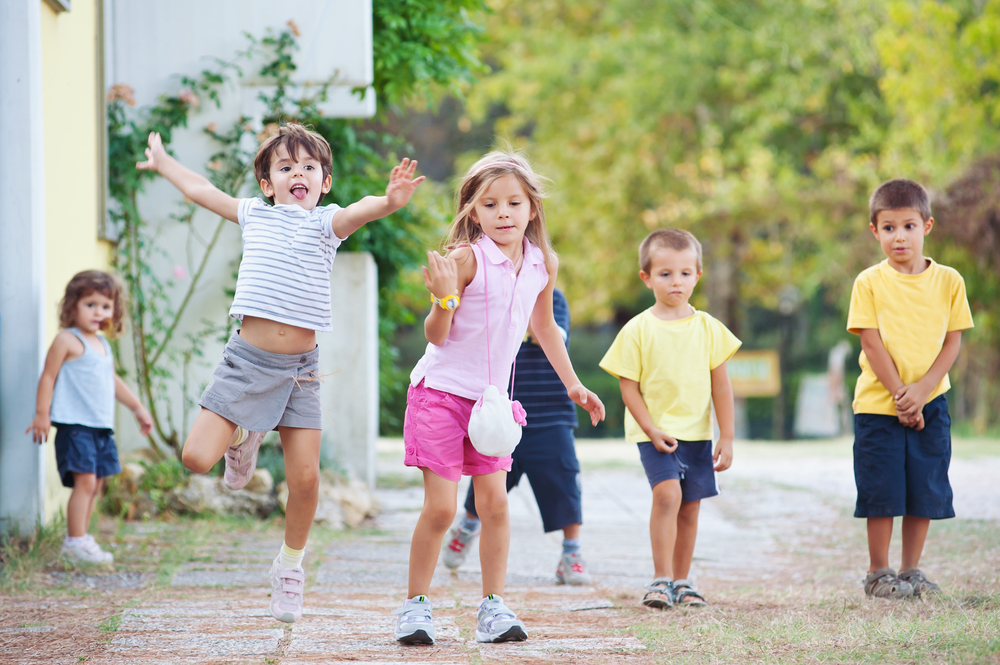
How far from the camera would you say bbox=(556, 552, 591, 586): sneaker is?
4.24 metres

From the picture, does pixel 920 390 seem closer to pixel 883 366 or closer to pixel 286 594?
pixel 883 366

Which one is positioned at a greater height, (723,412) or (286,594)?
(723,412)

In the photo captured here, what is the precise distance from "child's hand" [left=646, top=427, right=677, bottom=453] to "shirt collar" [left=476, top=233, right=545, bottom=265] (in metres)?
0.87

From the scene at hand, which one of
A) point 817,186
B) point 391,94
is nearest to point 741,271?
point 817,186

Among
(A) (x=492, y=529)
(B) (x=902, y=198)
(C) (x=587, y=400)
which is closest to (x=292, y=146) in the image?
(C) (x=587, y=400)

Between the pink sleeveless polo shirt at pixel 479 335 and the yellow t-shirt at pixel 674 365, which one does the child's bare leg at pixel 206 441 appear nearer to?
the pink sleeveless polo shirt at pixel 479 335

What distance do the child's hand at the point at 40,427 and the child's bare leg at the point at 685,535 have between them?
264 cm

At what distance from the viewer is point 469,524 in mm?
4461

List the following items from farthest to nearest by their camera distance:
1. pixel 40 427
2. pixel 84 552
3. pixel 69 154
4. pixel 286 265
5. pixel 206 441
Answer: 1. pixel 69 154
2. pixel 84 552
3. pixel 40 427
4. pixel 286 265
5. pixel 206 441

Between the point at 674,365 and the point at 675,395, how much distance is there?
11 cm

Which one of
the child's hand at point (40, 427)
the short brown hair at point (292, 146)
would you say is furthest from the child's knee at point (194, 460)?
the child's hand at point (40, 427)

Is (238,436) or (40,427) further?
(40,427)

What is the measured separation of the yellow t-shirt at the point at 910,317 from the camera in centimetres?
376

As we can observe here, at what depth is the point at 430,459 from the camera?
2.99m
